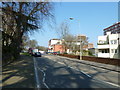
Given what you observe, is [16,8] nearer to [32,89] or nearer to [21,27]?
[21,27]

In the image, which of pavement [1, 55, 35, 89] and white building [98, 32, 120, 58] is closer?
pavement [1, 55, 35, 89]

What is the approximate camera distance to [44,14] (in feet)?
86.7

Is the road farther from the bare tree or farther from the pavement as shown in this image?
the bare tree

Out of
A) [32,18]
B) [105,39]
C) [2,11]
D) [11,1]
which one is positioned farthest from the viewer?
[105,39]

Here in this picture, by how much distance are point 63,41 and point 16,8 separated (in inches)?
1417

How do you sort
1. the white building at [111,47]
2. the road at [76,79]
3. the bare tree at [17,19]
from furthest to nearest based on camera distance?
the white building at [111,47], the bare tree at [17,19], the road at [76,79]

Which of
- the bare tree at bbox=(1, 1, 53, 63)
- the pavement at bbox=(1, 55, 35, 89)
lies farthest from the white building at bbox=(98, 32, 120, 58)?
the pavement at bbox=(1, 55, 35, 89)

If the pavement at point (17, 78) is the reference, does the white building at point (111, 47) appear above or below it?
above

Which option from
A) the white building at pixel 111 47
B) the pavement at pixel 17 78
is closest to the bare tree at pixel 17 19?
the pavement at pixel 17 78

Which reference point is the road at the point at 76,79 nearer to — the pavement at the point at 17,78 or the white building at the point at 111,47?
the pavement at the point at 17,78

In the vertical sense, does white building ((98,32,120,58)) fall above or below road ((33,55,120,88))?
above

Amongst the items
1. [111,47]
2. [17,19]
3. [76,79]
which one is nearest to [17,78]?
[76,79]

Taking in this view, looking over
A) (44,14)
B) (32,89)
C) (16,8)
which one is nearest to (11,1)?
(16,8)

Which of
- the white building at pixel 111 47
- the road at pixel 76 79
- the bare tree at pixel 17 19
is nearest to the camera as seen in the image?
the road at pixel 76 79
